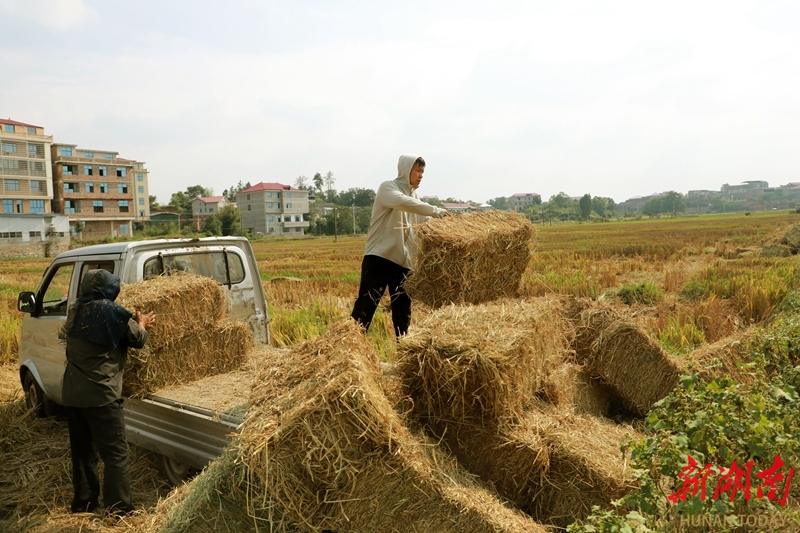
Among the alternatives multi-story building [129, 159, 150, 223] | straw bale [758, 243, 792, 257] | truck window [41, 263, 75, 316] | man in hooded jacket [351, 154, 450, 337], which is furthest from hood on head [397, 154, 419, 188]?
multi-story building [129, 159, 150, 223]

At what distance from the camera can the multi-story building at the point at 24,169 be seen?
212 feet

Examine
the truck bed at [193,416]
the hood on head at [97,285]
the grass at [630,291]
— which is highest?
the hood on head at [97,285]

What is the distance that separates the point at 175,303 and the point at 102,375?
90 cm

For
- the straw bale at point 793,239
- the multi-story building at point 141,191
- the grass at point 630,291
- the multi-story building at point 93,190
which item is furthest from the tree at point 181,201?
the straw bale at point 793,239

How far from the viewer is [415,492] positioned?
9.54 ft

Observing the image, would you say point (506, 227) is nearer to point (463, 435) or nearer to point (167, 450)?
point (463, 435)

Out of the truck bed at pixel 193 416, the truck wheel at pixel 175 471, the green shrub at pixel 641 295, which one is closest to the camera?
the truck bed at pixel 193 416

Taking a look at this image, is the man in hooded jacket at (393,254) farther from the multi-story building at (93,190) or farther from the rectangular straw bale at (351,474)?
the multi-story building at (93,190)

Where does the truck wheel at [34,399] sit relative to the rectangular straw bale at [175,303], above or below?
below

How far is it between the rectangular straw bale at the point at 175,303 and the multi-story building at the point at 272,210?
97535 millimetres

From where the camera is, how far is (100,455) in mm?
4609

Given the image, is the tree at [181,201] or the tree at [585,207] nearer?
the tree at [181,201]

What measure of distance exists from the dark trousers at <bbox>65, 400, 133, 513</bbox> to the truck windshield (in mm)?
1459

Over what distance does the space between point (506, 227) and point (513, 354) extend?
181cm
